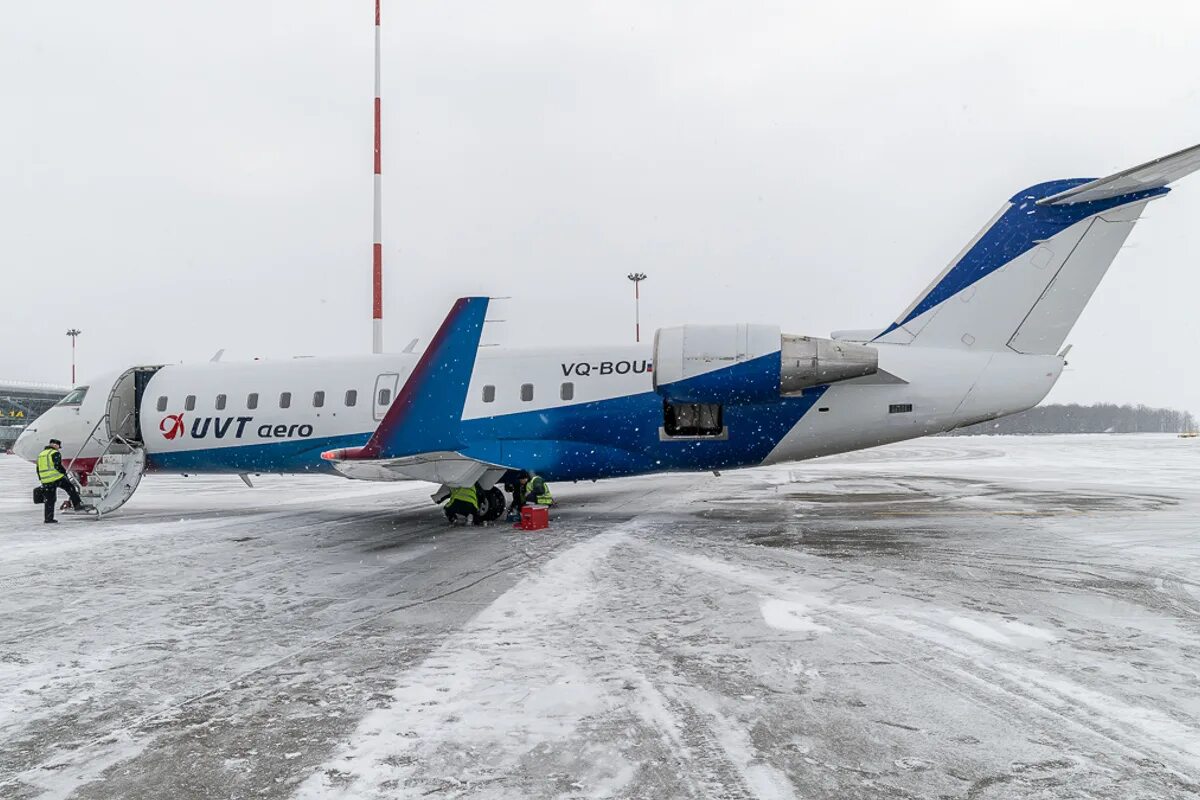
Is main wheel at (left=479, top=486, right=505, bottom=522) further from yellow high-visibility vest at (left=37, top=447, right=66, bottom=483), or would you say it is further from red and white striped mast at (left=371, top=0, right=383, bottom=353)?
red and white striped mast at (left=371, top=0, right=383, bottom=353)

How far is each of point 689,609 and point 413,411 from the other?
612cm

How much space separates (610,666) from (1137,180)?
417 inches

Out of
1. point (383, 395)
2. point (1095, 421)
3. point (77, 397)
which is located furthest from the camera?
point (1095, 421)

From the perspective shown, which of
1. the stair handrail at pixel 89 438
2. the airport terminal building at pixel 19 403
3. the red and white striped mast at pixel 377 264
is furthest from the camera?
the airport terminal building at pixel 19 403

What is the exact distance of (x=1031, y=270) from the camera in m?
12.0

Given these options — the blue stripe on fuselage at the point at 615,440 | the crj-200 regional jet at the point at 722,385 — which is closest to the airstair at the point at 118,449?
the crj-200 regional jet at the point at 722,385

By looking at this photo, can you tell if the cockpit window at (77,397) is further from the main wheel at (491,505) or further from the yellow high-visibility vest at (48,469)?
the main wheel at (491,505)

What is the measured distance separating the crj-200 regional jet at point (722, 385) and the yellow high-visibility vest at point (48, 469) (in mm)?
969

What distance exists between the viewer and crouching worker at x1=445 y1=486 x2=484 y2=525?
12.7 metres

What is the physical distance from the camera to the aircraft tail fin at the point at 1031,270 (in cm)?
1153

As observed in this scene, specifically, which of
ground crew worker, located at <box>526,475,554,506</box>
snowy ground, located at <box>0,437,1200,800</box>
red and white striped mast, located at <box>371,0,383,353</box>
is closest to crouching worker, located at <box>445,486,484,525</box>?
ground crew worker, located at <box>526,475,554,506</box>

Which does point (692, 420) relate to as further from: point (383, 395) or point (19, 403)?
point (19, 403)

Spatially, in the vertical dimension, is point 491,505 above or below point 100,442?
below

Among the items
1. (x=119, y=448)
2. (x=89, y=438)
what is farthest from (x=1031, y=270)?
(x=89, y=438)
